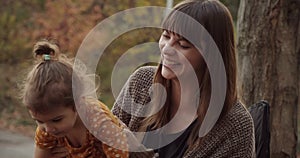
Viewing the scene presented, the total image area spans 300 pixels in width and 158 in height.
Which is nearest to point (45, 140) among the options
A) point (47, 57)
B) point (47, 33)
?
point (47, 57)

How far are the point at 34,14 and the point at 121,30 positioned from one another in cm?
154

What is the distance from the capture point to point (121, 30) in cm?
559

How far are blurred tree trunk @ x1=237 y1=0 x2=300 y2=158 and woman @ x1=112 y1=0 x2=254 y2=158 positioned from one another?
29.7 inches

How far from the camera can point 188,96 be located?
2.25 meters

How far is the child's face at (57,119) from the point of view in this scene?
170 cm

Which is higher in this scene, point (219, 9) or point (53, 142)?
point (219, 9)

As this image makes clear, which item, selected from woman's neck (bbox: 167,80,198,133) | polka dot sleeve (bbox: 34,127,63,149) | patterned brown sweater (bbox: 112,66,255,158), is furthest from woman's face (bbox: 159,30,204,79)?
polka dot sleeve (bbox: 34,127,63,149)

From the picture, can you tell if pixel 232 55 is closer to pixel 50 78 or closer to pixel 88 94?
pixel 88 94

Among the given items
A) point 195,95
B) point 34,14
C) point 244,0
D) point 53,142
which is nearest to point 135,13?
point 34,14

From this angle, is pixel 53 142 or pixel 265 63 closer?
pixel 53 142

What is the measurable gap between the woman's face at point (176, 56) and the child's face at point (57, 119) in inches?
18.1

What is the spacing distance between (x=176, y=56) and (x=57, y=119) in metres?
0.55

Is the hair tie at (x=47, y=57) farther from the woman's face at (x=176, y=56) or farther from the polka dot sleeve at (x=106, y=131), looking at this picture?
the woman's face at (x=176, y=56)

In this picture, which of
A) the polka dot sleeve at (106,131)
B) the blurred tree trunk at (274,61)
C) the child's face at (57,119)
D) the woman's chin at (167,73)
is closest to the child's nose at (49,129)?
the child's face at (57,119)
